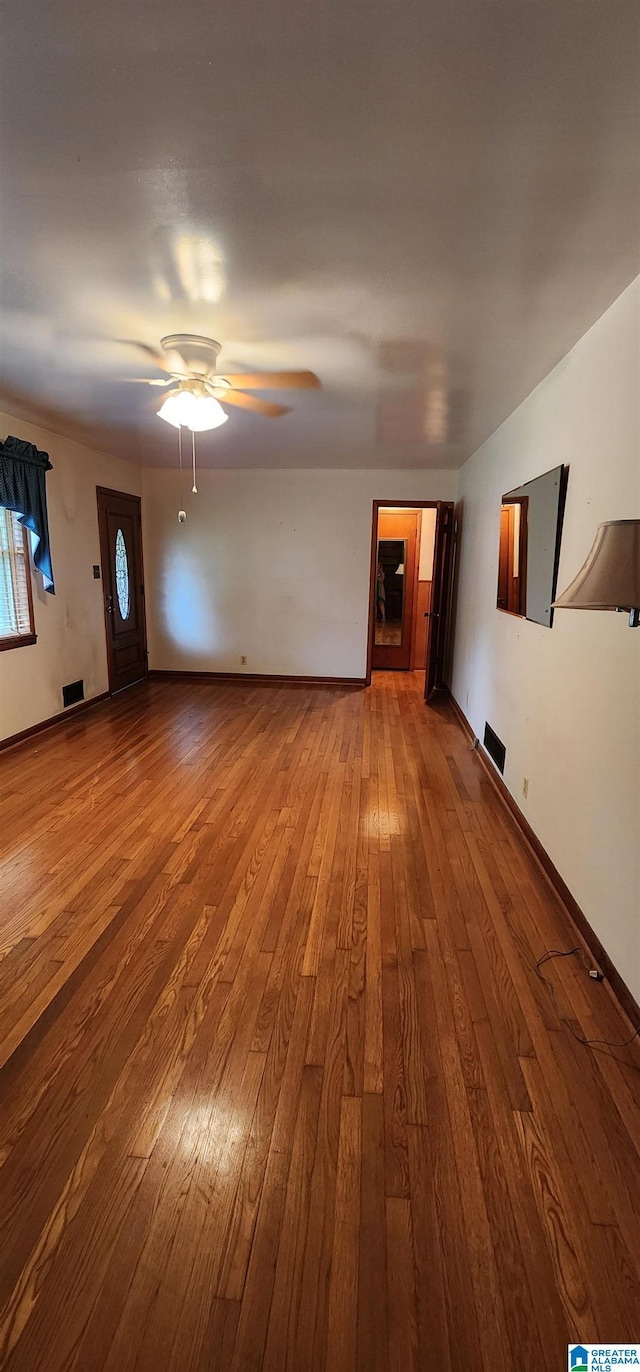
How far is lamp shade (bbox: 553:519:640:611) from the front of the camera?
1.41 metres

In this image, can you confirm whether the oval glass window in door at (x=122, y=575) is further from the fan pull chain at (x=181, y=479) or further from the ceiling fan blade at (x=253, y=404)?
the ceiling fan blade at (x=253, y=404)

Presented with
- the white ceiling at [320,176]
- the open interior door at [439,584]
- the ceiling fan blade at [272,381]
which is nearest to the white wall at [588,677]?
the white ceiling at [320,176]

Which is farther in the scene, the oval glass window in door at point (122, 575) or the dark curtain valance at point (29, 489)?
the oval glass window in door at point (122, 575)

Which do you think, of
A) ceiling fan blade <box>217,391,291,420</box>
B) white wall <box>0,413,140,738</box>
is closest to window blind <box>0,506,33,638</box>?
white wall <box>0,413,140,738</box>

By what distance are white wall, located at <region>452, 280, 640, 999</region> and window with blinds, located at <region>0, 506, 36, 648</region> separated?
358 centimetres

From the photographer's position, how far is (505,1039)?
175cm

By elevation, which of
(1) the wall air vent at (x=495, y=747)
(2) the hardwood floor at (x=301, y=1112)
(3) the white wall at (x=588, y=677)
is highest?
(3) the white wall at (x=588, y=677)

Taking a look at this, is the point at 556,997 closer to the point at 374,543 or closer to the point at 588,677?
the point at 588,677

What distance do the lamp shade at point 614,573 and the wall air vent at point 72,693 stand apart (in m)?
4.58

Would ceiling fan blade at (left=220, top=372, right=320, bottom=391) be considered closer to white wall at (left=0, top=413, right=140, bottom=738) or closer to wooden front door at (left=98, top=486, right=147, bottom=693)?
white wall at (left=0, top=413, right=140, bottom=738)

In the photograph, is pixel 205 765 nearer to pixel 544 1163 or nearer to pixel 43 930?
pixel 43 930

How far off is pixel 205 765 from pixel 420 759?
1.59 meters

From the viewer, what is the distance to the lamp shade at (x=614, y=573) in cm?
141

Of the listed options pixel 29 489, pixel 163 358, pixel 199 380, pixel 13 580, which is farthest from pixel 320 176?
pixel 13 580
